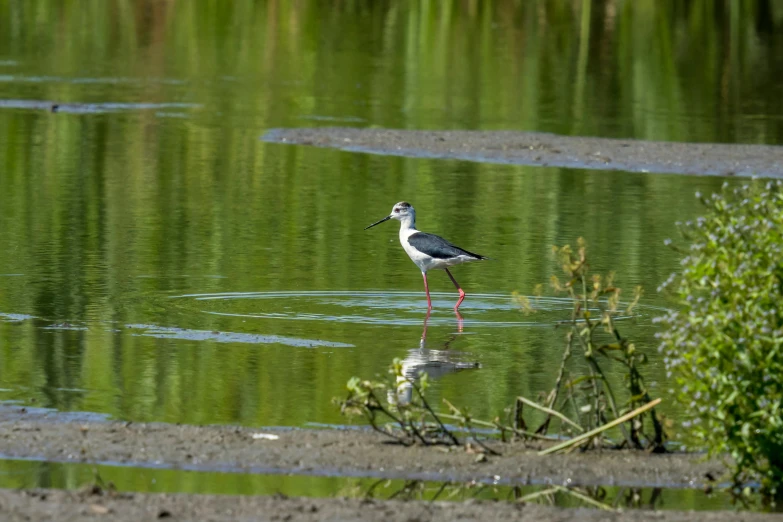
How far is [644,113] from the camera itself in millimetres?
21938

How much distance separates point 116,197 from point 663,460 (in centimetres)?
891

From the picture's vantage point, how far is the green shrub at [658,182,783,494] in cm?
672

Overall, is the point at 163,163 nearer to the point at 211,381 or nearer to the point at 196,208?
the point at 196,208

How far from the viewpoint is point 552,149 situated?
18.3m

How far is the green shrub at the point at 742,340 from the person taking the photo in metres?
6.72

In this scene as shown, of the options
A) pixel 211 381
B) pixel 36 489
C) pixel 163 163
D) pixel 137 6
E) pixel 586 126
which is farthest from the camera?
pixel 137 6

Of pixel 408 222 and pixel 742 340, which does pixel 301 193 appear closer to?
pixel 408 222

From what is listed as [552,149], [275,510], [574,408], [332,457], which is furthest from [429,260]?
[552,149]

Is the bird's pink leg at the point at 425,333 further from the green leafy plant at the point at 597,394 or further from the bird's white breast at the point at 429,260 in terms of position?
the green leafy plant at the point at 597,394

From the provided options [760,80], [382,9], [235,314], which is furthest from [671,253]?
[382,9]

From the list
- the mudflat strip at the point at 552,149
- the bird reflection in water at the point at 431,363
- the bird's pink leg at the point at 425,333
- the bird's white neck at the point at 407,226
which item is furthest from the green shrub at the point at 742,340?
the mudflat strip at the point at 552,149

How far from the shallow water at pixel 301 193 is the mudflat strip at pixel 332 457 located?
54 cm

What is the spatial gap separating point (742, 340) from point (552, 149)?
11678 millimetres

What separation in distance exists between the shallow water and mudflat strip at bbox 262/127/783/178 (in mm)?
421
